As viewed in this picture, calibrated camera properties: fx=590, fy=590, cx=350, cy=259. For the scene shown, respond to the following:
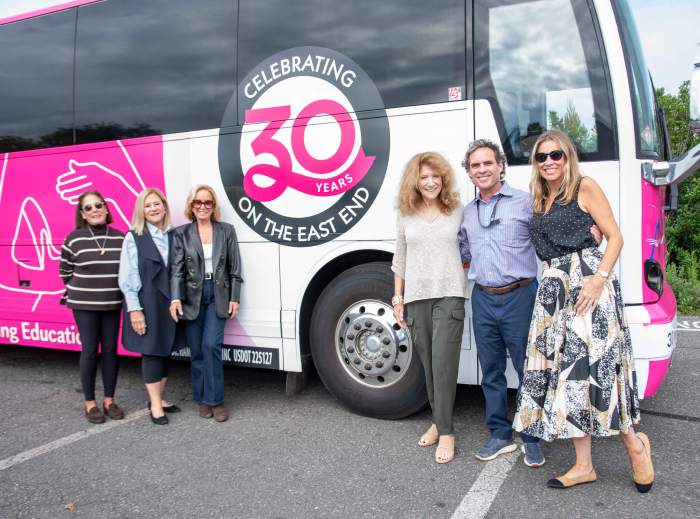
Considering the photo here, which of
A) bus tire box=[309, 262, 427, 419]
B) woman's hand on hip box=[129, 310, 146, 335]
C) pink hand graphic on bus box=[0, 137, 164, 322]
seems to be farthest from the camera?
pink hand graphic on bus box=[0, 137, 164, 322]

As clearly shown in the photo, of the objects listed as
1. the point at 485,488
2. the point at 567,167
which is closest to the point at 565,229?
the point at 567,167

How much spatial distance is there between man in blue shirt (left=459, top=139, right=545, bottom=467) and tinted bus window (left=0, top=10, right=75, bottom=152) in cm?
362

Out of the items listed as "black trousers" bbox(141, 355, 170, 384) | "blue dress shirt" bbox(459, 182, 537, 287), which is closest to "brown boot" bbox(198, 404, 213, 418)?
"black trousers" bbox(141, 355, 170, 384)

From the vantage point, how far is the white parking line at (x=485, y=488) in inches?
111

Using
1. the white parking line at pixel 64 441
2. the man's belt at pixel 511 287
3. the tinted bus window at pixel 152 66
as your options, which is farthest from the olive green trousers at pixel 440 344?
the white parking line at pixel 64 441

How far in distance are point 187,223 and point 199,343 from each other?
35.0 inches

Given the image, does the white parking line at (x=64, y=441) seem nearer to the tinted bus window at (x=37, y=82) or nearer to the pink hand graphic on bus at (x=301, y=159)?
the pink hand graphic on bus at (x=301, y=159)

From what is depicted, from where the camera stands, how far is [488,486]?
3.08 metres

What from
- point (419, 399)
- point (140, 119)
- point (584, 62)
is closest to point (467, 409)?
point (419, 399)

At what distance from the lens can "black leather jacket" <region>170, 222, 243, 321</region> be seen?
4133 millimetres

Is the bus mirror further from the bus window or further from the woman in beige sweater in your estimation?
the woman in beige sweater

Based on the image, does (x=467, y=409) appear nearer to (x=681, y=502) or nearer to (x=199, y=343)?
(x=681, y=502)

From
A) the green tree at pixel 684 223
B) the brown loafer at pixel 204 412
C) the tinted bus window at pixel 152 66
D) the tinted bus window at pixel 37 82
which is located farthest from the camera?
the green tree at pixel 684 223

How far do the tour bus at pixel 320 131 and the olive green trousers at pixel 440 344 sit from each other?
0.36 meters
